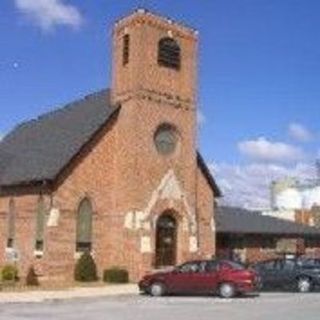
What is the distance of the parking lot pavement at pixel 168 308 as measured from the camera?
22.5m

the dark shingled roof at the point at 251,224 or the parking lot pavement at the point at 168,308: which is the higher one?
the dark shingled roof at the point at 251,224

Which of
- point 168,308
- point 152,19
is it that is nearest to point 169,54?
point 152,19

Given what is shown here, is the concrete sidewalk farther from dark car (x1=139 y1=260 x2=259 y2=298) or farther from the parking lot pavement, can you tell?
dark car (x1=139 y1=260 x2=259 y2=298)

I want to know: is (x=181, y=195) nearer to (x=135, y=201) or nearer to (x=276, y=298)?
(x=135, y=201)

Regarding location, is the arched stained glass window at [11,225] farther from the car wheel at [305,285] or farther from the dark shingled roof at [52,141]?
the car wheel at [305,285]

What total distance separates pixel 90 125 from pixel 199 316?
2096 centimetres

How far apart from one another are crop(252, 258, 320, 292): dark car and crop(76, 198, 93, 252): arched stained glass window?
9.11m

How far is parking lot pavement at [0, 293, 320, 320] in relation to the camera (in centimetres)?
2250

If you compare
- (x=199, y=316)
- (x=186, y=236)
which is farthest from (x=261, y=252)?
(x=199, y=316)

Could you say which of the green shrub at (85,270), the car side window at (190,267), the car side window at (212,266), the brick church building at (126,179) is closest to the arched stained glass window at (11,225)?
the brick church building at (126,179)

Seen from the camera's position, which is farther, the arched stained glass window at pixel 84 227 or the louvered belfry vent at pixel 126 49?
the louvered belfry vent at pixel 126 49

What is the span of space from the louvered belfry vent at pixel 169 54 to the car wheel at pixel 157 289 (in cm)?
1415

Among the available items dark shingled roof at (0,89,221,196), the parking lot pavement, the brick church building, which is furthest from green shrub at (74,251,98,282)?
the parking lot pavement

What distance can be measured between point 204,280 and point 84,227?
10.5 metres
